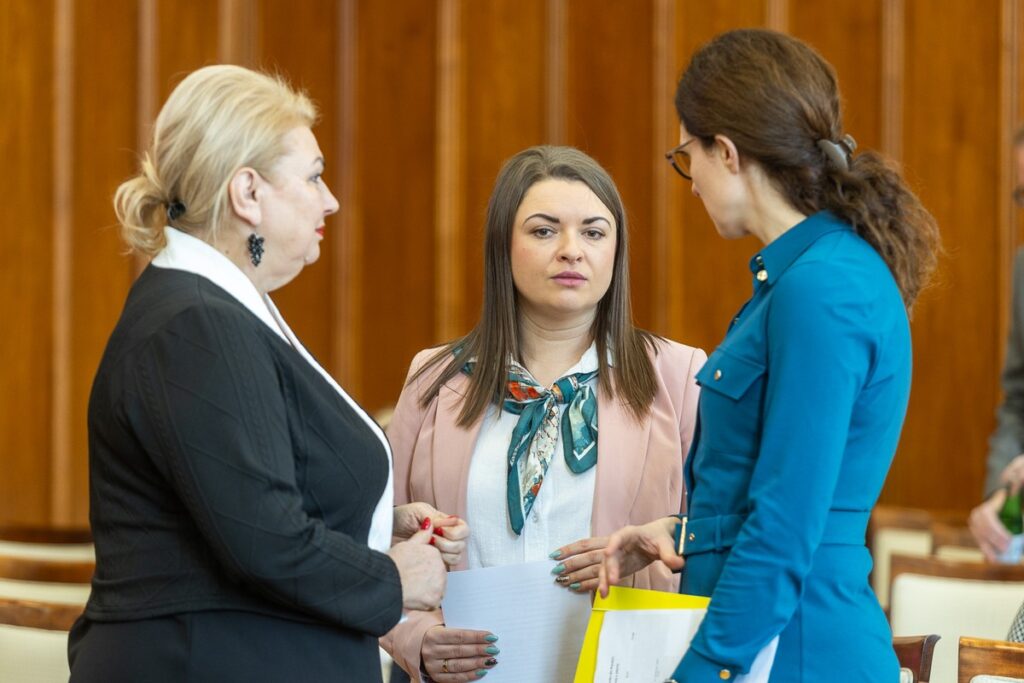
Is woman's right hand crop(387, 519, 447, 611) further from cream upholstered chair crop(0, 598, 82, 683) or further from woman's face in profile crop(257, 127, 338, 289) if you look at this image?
cream upholstered chair crop(0, 598, 82, 683)

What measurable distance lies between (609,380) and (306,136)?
0.89 meters

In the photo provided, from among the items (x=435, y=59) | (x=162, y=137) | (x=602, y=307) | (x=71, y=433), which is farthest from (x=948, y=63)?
(x=162, y=137)

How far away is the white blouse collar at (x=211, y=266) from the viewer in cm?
208

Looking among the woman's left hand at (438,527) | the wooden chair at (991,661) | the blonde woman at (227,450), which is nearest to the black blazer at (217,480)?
the blonde woman at (227,450)

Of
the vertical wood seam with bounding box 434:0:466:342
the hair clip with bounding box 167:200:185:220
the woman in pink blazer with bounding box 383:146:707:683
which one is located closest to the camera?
the hair clip with bounding box 167:200:185:220

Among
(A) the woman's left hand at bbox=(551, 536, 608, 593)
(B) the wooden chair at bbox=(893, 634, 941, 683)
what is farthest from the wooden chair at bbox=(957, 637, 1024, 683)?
(A) the woman's left hand at bbox=(551, 536, 608, 593)

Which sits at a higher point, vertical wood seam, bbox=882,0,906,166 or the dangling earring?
vertical wood seam, bbox=882,0,906,166

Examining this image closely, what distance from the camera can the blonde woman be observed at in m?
1.96

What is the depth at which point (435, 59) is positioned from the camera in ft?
22.7

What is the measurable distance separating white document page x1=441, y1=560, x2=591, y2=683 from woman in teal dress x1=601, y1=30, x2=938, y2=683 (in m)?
0.45

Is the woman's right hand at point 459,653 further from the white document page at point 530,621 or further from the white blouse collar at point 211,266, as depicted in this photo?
the white blouse collar at point 211,266

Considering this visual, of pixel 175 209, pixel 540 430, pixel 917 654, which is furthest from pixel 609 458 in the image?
pixel 175 209

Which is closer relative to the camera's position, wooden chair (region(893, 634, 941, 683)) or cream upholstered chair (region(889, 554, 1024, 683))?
wooden chair (region(893, 634, 941, 683))

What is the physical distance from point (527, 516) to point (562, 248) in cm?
56
